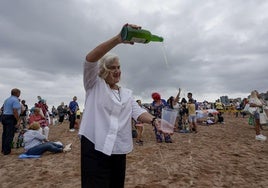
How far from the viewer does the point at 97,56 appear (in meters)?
1.97

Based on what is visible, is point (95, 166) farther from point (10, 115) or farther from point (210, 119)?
point (210, 119)

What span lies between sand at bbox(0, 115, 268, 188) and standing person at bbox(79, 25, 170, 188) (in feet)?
8.49

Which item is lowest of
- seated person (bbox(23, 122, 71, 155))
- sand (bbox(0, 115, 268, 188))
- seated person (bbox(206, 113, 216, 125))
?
sand (bbox(0, 115, 268, 188))

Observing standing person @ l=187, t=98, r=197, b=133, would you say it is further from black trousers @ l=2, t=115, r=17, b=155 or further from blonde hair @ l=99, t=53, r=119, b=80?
blonde hair @ l=99, t=53, r=119, b=80

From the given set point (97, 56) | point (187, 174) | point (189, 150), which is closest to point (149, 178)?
point (187, 174)

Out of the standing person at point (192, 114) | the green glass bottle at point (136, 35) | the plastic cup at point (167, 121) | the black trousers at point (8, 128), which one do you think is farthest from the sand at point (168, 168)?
the standing person at point (192, 114)

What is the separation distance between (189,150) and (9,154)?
18.1ft

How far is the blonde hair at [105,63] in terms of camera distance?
2160 mm

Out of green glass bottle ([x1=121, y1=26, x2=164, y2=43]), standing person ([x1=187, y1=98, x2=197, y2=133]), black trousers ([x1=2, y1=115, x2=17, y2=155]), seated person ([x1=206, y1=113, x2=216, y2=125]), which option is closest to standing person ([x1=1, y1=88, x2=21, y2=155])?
black trousers ([x1=2, y1=115, x2=17, y2=155])

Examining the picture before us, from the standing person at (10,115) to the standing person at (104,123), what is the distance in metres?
6.18

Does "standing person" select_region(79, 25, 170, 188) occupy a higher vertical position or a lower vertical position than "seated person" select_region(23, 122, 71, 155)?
higher

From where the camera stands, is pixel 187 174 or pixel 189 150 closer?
pixel 187 174

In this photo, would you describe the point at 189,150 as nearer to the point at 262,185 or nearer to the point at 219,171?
the point at 219,171

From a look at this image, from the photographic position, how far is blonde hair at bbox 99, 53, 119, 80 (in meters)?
2.16
